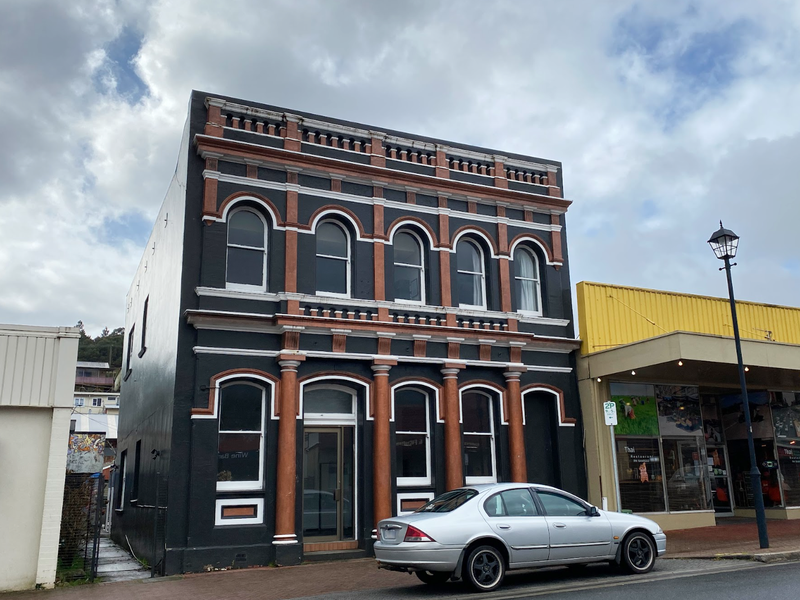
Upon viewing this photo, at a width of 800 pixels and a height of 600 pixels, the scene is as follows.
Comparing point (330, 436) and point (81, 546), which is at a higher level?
point (330, 436)

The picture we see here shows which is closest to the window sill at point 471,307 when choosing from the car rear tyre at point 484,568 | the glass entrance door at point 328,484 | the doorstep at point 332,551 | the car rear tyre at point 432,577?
the glass entrance door at point 328,484

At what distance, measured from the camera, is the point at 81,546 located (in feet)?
47.1

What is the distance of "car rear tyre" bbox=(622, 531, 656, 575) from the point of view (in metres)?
11.4

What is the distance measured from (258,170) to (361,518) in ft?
25.6

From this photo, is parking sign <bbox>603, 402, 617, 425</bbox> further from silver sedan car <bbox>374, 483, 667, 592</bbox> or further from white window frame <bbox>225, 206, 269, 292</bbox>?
white window frame <bbox>225, 206, 269, 292</bbox>

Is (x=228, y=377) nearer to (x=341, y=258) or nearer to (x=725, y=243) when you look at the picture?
(x=341, y=258)

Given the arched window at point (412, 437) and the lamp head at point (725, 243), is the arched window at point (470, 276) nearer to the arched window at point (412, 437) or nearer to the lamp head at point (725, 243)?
the arched window at point (412, 437)

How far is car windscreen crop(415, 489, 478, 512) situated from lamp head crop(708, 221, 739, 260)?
301 inches

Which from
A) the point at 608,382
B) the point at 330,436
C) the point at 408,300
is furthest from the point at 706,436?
the point at 330,436

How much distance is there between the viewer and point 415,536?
33.5ft

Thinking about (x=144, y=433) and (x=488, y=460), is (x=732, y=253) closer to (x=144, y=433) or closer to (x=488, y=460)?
(x=488, y=460)

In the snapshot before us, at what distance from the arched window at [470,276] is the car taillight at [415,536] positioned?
28.6ft

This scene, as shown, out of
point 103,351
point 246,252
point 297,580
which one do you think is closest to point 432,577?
point 297,580

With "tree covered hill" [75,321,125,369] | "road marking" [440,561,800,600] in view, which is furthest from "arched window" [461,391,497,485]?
"tree covered hill" [75,321,125,369]
